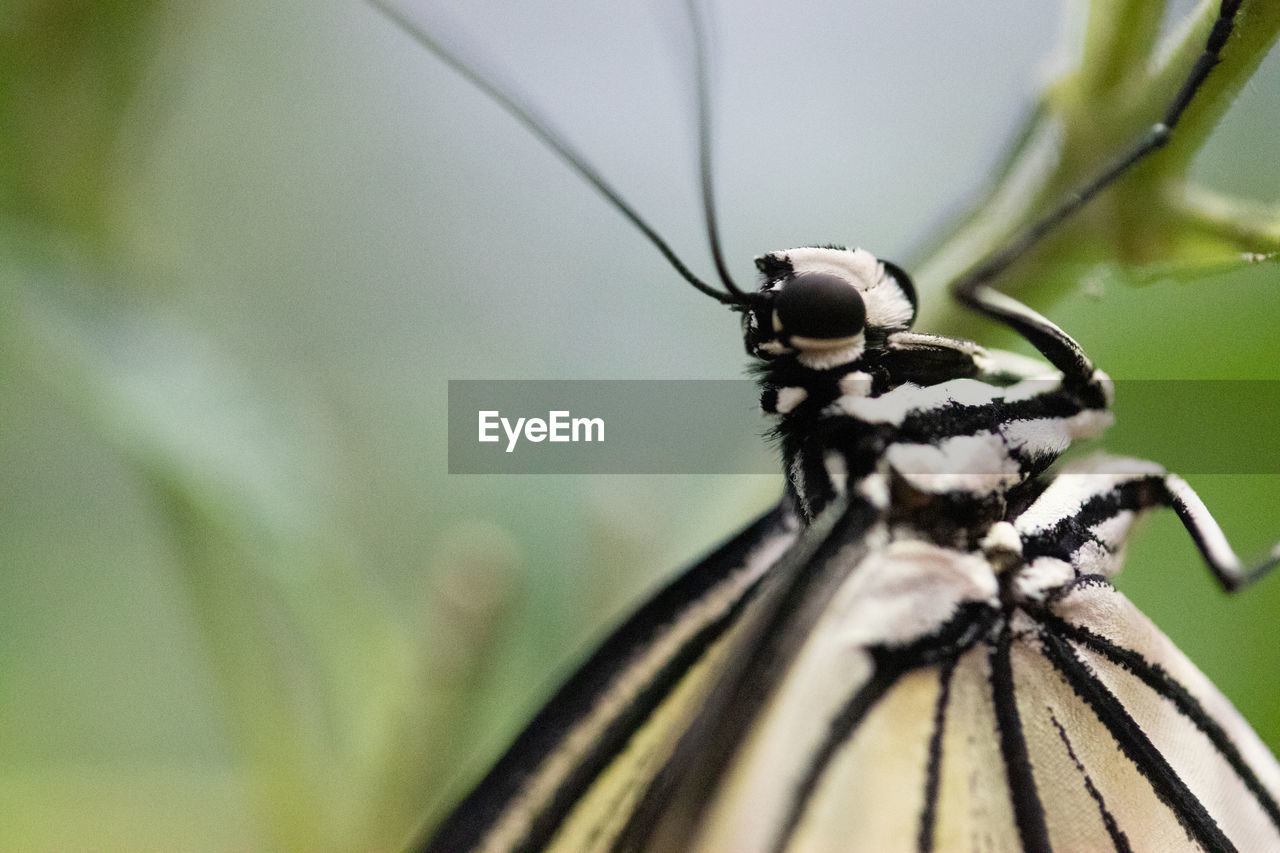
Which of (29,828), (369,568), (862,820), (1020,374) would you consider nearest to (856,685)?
(862,820)

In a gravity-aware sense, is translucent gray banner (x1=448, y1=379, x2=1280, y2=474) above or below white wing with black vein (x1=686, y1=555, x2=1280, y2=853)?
above

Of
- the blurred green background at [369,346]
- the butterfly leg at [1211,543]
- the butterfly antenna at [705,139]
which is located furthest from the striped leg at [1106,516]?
the butterfly antenna at [705,139]

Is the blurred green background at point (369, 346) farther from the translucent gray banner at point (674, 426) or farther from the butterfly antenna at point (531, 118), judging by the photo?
the butterfly antenna at point (531, 118)

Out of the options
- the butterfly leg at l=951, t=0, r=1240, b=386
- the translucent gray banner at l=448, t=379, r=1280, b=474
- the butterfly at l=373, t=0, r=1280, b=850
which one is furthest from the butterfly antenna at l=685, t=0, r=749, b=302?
the translucent gray banner at l=448, t=379, r=1280, b=474

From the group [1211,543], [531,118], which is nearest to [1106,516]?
[1211,543]

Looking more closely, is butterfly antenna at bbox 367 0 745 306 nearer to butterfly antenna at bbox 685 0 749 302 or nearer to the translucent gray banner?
butterfly antenna at bbox 685 0 749 302

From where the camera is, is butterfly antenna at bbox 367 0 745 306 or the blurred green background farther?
the blurred green background
